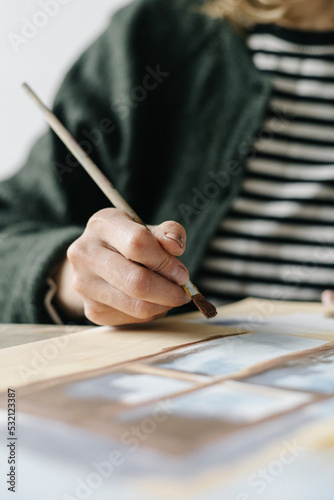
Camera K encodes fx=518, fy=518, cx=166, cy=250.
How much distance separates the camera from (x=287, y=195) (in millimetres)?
604

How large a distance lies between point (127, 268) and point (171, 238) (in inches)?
1.5

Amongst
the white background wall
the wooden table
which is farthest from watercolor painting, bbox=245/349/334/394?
the white background wall

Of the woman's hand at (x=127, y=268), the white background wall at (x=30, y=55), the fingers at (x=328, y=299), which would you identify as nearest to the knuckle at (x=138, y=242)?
the woman's hand at (x=127, y=268)

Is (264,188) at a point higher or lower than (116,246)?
lower

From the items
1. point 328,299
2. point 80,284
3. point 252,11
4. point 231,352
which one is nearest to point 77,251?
point 80,284

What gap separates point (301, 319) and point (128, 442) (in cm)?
26

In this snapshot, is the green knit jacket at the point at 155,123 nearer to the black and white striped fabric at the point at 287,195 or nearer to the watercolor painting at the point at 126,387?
the black and white striped fabric at the point at 287,195

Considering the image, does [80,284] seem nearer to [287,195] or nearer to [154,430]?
[154,430]

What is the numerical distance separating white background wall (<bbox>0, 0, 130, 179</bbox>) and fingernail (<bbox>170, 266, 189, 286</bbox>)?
2.28 ft

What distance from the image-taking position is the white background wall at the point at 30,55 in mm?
970

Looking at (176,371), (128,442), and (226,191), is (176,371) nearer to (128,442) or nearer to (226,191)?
(128,442)

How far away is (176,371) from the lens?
280mm

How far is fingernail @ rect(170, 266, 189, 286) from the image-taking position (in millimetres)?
355

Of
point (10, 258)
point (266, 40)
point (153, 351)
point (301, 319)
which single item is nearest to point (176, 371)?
point (153, 351)
